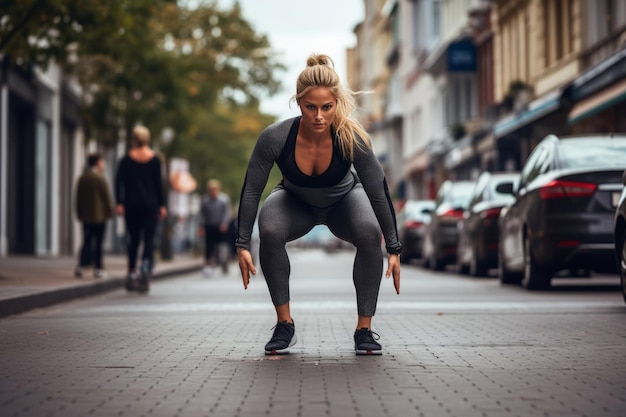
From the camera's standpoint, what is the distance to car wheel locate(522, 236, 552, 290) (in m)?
15.9

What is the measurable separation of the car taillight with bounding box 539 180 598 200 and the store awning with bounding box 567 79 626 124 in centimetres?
1004

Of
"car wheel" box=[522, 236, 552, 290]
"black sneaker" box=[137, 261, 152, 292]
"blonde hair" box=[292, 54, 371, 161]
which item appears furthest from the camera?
"black sneaker" box=[137, 261, 152, 292]

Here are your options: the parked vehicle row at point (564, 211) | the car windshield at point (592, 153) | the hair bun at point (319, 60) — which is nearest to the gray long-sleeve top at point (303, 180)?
the hair bun at point (319, 60)

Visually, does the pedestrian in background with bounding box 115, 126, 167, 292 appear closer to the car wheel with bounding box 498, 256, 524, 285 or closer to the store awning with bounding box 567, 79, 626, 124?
the car wheel with bounding box 498, 256, 524, 285

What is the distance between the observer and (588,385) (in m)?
6.75

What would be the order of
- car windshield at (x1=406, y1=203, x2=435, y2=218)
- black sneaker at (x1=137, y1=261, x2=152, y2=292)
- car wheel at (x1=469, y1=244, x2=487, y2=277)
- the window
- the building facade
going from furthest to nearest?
the window
car windshield at (x1=406, y1=203, x2=435, y2=218)
the building facade
car wheel at (x1=469, y1=244, x2=487, y2=277)
black sneaker at (x1=137, y1=261, x2=152, y2=292)

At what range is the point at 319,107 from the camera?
26.3 feet

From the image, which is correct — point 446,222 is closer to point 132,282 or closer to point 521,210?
point 521,210

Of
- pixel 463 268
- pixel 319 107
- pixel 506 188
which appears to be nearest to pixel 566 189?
pixel 506 188

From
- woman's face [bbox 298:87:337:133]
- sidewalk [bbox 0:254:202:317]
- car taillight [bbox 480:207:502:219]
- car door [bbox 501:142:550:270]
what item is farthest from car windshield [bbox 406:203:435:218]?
woman's face [bbox 298:87:337:133]

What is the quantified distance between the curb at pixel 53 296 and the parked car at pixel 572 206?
521cm

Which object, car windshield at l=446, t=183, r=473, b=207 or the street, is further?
car windshield at l=446, t=183, r=473, b=207

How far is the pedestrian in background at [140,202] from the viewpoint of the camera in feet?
54.6

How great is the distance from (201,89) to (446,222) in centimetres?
1298
